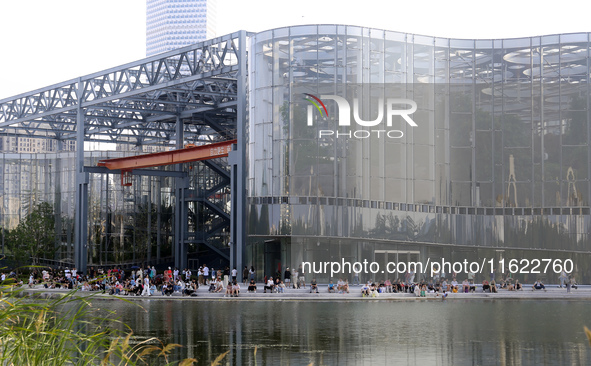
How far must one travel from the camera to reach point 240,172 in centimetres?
5444

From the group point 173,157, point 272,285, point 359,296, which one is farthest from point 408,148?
point 173,157

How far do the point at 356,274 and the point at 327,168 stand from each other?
7.57 metres

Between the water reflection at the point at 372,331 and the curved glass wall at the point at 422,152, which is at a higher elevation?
the curved glass wall at the point at 422,152

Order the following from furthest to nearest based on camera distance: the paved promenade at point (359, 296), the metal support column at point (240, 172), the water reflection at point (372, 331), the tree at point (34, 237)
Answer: the tree at point (34, 237) → the metal support column at point (240, 172) → the paved promenade at point (359, 296) → the water reflection at point (372, 331)

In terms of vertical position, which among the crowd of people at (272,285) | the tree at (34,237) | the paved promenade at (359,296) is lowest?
the paved promenade at (359,296)

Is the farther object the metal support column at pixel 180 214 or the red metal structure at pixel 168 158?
the metal support column at pixel 180 214

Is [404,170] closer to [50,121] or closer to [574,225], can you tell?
[574,225]

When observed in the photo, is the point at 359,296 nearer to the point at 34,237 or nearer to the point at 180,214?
the point at 180,214

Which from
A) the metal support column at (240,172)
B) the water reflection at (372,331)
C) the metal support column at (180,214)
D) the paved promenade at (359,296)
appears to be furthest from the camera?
the metal support column at (180,214)

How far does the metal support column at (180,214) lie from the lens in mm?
69438

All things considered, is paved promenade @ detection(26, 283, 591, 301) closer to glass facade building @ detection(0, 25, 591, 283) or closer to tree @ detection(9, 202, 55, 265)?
glass facade building @ detection(0, 25, 591, 283)

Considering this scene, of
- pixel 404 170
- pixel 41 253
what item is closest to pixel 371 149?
pixel 404 170

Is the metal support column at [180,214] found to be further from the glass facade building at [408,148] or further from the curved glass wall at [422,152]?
the curved glass wall at [422,152]

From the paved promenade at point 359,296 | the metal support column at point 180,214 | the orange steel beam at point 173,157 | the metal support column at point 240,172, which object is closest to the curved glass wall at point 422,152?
the metal support column at point 240,172
